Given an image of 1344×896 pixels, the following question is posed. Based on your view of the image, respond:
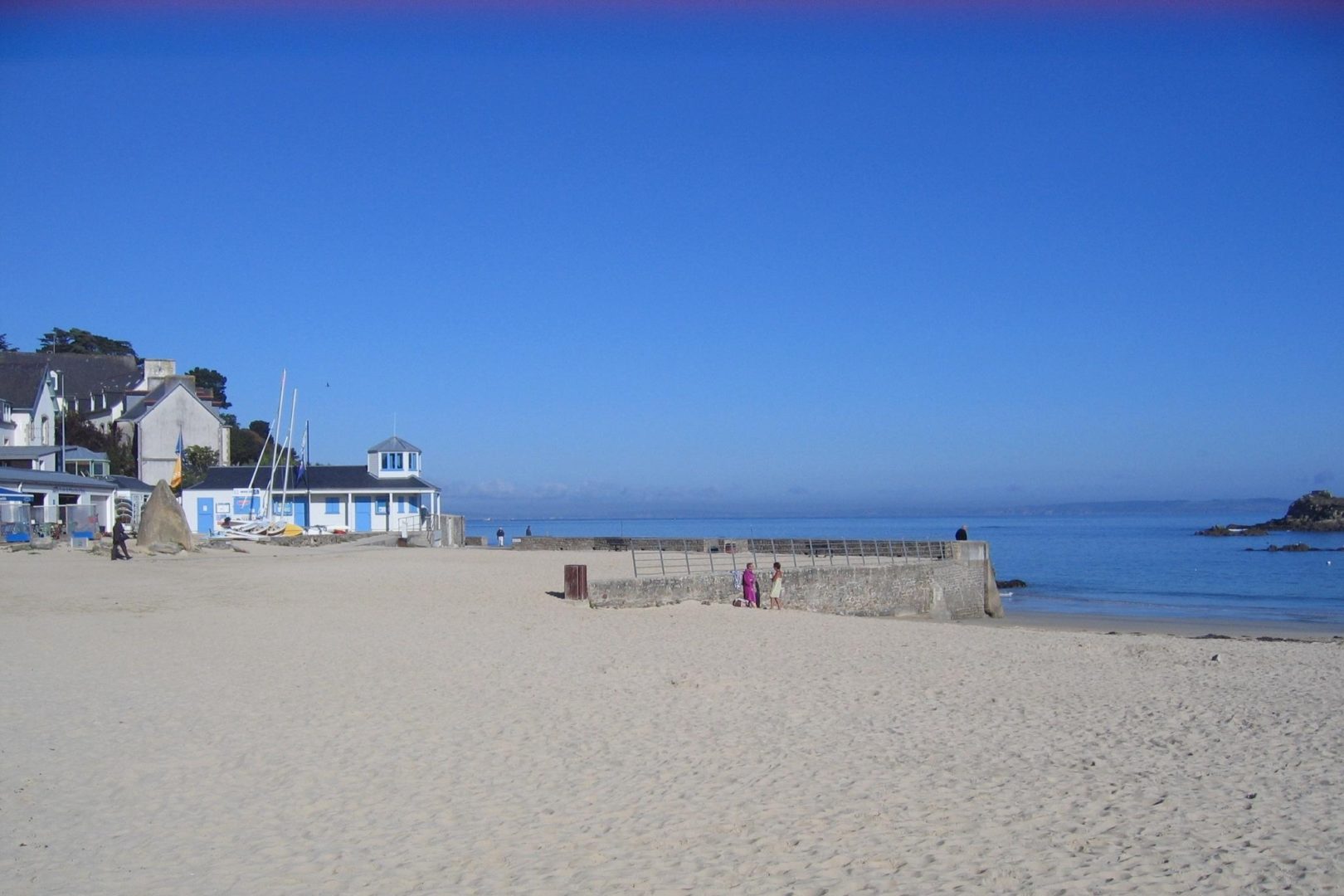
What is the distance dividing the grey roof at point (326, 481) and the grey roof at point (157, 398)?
11.9 meters

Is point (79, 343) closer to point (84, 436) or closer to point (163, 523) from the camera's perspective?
point (84, 436)

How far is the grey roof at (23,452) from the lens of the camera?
4095 cm

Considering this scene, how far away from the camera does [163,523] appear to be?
30.6 metres

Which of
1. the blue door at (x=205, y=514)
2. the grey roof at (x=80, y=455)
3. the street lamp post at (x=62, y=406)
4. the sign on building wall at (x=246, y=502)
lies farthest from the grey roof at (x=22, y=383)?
the sign on building wall at (x=246, y=502)

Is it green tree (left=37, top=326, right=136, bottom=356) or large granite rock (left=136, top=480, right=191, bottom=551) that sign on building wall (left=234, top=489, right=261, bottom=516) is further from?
green tree (left=37, top=326, right=136, bottom=356)

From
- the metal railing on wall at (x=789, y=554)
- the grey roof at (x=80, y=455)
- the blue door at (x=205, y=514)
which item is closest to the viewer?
the metal railing on wall at (x=789, y=554)

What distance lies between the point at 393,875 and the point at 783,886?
2.26 meters

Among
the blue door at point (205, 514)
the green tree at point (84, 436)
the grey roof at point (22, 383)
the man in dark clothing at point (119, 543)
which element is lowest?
the man in dark clothing at point (119, 543)

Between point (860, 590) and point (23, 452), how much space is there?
1316 inches

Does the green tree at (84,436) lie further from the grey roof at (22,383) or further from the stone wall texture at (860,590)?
the stone wall texture at (860,590)

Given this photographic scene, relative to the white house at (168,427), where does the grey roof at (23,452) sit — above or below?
below

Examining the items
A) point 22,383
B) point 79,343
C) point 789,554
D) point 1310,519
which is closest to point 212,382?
point 79,343

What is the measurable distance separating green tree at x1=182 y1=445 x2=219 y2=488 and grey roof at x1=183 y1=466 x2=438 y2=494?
831 centimetres

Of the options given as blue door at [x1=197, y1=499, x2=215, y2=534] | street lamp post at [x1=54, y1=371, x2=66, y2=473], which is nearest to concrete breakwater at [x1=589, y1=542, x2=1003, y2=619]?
blue door at [x1=197, y1=499, x2=215, y2=534]
